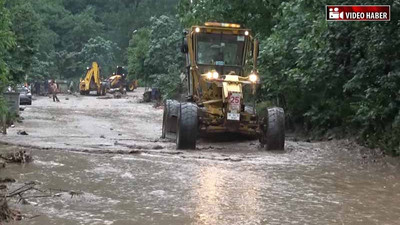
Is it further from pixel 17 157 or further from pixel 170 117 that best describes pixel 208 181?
pixel 170 117

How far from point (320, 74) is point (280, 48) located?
281cm

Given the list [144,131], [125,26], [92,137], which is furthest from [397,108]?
[125,26]

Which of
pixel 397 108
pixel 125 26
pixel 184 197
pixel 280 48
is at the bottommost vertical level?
pixel 184 197

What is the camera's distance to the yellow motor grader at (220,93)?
46.5 ft

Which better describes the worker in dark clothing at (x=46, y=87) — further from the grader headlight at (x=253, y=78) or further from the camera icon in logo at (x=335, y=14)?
the camera icon in logo at (x=335, y=14)

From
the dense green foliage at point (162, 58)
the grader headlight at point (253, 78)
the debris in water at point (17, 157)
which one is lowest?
the debris in water at point (17, 157)

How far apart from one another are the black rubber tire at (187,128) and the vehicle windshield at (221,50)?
2244 millimetres

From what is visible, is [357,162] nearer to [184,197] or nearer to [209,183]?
[209,183]

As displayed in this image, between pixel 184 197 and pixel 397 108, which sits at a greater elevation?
pixel 397 108

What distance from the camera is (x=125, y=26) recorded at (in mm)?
87812

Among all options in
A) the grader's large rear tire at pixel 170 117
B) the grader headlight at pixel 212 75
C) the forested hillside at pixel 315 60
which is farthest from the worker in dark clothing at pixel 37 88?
the grader headlight at pixel 212 75

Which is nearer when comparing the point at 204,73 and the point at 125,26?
the point at 204,73

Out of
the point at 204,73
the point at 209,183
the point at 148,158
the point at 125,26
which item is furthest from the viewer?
the point at 125,26

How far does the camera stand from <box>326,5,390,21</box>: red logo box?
1178 centimetres
